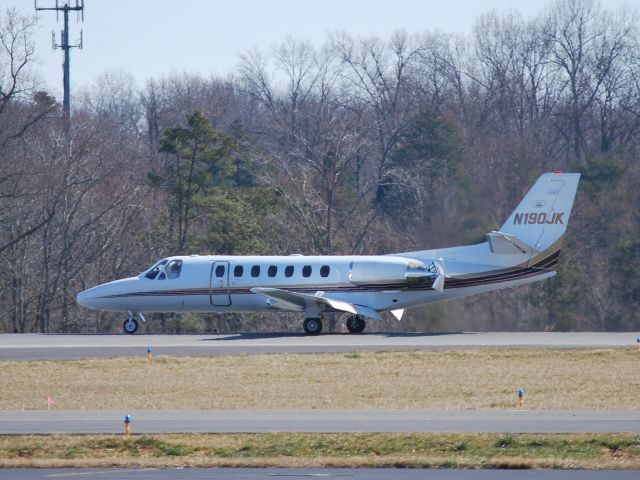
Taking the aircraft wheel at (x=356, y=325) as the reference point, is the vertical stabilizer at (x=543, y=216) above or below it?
above

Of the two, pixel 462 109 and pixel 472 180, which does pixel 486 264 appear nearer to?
pixel 472 180

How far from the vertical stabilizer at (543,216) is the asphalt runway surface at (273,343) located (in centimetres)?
311

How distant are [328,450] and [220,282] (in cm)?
2435

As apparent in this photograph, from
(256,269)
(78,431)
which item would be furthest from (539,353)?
(78,431)

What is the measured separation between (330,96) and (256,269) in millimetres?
48210

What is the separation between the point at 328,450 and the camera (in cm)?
1839

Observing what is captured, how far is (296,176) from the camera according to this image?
62.8 m

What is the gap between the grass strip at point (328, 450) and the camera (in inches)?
686

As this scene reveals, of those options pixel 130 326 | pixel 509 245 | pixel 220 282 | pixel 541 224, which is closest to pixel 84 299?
pixel 130 326

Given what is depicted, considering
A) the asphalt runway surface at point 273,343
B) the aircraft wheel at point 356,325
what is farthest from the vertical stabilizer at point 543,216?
the aircraft wheel at point 356,325

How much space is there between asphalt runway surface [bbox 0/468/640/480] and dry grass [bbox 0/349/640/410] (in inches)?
246

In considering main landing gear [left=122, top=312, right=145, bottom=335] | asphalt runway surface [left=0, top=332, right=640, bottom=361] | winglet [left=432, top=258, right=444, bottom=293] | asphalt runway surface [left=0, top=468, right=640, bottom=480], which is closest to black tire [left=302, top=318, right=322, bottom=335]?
asphalt runway surface [left=0, top=332, right=640, bottom=361]

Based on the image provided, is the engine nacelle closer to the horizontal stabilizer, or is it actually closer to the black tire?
the black tire

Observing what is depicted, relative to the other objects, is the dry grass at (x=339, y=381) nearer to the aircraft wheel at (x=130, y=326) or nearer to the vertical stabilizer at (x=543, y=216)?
the vertical stabilizer at (x=543, y=216)
